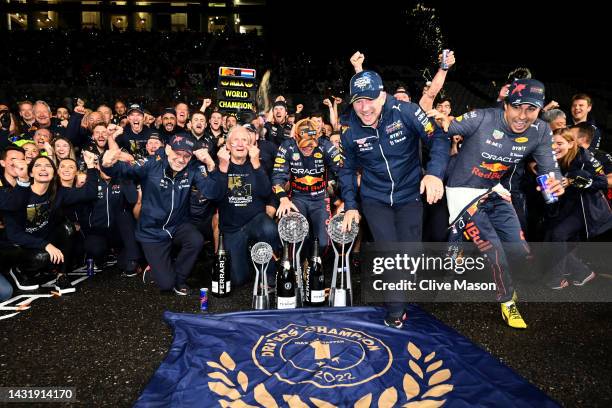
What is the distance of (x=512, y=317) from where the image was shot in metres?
3.74

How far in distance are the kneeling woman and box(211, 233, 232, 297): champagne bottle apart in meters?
1.57

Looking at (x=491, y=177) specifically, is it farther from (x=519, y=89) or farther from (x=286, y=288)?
(x=286, y=288)

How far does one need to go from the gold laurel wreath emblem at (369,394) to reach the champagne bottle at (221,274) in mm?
1473

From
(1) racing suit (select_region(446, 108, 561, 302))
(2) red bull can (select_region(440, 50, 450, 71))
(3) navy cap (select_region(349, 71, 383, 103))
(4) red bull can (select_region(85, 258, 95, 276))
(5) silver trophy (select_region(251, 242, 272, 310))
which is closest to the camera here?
(3) navy cap (select_region(349, 71, 383, 103))

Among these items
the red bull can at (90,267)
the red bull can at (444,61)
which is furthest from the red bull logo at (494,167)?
the red bull can at (90,267)

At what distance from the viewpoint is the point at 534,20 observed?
1789 cm

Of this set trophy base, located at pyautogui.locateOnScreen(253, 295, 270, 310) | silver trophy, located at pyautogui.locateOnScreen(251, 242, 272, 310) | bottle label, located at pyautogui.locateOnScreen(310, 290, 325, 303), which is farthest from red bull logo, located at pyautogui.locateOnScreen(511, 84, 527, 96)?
trophy base, located at pyautogui.locateOnScreen(253, 295, 270, 310)

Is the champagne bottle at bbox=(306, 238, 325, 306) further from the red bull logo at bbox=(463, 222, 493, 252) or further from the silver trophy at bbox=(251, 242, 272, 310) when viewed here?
the red bull logo at bbox=(463, 222, 493, 252)

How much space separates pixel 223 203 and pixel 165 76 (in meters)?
19.6

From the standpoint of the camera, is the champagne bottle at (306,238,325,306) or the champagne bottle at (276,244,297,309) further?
the champagne bottle at (306,238,325,306)

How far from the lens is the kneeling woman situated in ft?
14.8

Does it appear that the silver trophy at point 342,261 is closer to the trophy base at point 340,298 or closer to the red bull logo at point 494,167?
the trophy base at point 340,298

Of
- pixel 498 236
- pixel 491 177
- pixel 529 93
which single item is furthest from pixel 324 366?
pixel 529 93

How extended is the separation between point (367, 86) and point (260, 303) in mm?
2180
